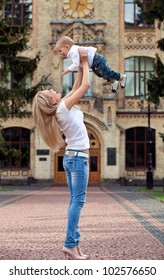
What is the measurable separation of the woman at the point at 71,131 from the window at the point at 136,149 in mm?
28104

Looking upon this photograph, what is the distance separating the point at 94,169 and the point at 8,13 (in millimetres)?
13058

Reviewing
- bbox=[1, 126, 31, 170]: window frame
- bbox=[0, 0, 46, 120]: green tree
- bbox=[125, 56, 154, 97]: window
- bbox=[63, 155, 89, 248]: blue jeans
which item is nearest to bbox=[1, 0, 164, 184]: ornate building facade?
bbox=[125, 56, 154, 97]: window

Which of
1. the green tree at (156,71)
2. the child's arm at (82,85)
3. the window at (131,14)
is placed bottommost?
the child's arm at (82,85)

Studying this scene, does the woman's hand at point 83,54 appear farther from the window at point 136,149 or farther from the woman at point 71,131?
the window at point 136,149

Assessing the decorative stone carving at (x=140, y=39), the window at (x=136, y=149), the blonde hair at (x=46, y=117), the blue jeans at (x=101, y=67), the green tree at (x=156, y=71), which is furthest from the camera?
the decorative stone carving at (x=140, y=39)

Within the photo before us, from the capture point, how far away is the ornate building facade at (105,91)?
3231 centimetres

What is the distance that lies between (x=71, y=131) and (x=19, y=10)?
31445mm

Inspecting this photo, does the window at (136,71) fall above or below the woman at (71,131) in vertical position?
above

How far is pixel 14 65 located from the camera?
2325 centimetres

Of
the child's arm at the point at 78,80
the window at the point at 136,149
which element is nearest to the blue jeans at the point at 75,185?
the child's arm at the point at 78,80

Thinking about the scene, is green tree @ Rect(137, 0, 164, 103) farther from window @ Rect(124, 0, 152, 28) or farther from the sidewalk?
window @ Rect(124, 0, 152, 28)

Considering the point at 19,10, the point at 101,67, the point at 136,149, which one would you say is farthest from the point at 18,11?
the point at 101,67

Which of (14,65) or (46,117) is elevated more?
(14,65)

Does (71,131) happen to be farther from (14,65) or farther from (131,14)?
(131,14)
